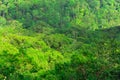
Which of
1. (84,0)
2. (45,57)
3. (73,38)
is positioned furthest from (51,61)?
(84,0)

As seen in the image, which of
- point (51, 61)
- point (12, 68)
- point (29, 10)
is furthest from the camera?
point (29, 10)

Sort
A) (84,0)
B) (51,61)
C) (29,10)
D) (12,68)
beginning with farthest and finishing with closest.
→ (84,0), (29,10), (51,61), (12,68)

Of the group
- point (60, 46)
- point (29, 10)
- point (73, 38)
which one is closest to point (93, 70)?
point (60, 46)

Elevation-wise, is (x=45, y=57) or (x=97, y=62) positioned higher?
(x=97, y=62)

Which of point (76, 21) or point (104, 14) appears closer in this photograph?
point (76, 21)

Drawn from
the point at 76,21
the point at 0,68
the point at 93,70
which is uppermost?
the point at 93,70

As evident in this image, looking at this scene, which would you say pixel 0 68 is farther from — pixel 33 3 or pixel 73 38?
pixel 33 3
